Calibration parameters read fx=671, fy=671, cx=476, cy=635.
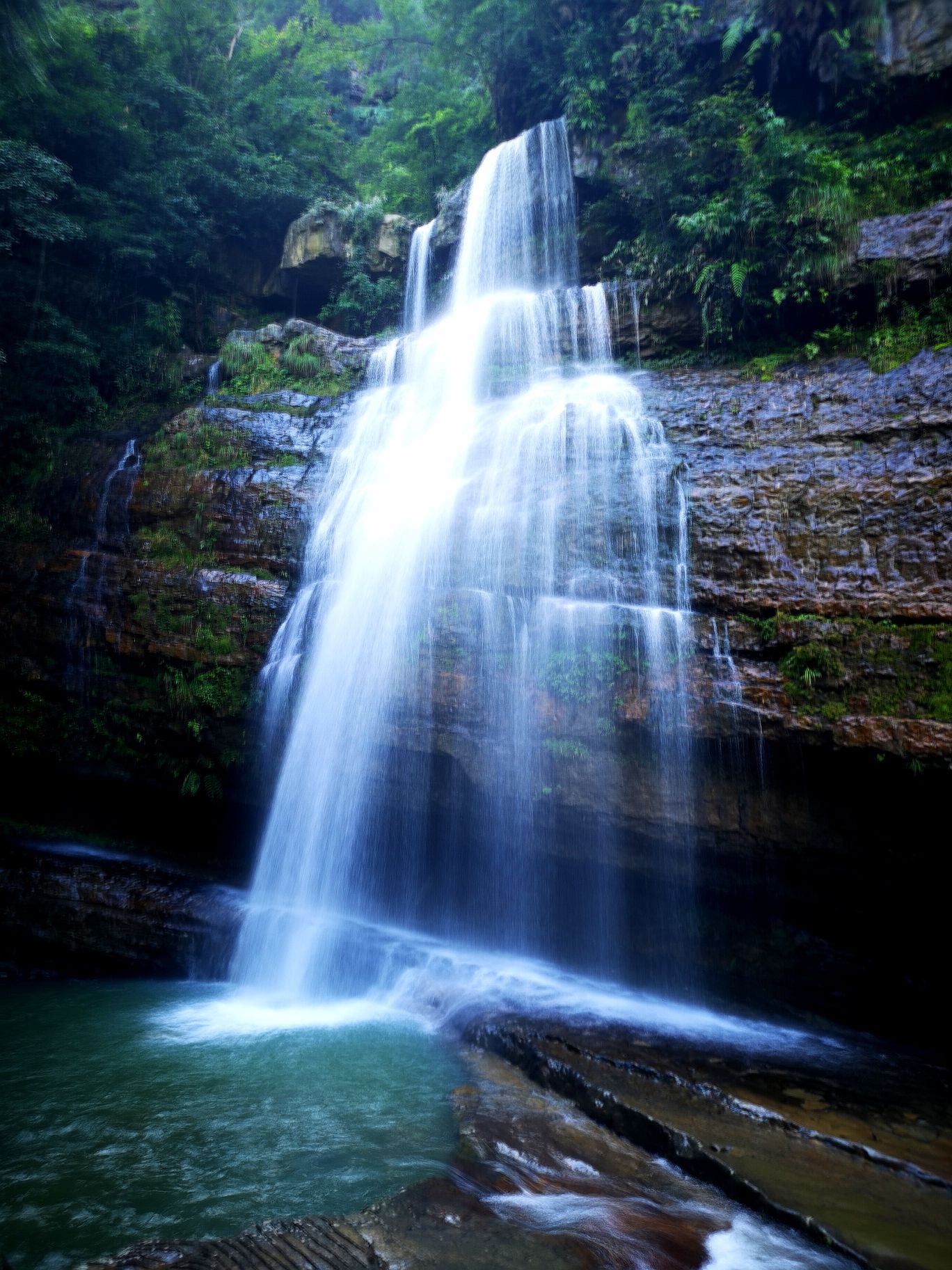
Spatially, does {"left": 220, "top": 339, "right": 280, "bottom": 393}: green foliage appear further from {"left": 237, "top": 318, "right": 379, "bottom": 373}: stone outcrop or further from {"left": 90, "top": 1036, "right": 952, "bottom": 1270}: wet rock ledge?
{"left": 90, "top": 1036, "right": 952, "bottom": 1270}: wet rock ledge

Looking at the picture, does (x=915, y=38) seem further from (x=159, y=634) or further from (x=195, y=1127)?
(x=195, y=1127)

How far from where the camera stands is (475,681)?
7.93m

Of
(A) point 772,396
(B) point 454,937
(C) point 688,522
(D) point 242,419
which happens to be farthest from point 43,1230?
(D) point 242,419

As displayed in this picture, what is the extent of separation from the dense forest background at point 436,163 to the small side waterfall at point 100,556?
169 centimetres

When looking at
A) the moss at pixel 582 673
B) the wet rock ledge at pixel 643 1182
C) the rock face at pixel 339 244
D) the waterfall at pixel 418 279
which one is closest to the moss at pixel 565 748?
the moss at pixel 582 673

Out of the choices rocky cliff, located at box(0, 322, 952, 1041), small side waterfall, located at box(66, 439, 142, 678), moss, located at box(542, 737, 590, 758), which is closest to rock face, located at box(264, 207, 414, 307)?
small side waterfall, located at box(66, 439, 142, 678)

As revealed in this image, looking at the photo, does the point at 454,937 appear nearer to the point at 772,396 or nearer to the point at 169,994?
the point at 169,994

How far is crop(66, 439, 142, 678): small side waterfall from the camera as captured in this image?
10195 mm

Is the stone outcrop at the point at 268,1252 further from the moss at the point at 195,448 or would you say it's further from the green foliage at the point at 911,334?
the moss at the point at 195,448

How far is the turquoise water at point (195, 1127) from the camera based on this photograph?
3.41m

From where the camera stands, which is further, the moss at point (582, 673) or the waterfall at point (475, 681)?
the waterfall at point (475, 681)

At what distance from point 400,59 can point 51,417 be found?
20.8 meters

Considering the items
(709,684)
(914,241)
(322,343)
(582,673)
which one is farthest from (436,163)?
(709,684)

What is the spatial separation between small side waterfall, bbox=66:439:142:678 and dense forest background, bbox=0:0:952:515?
5.53 feet
